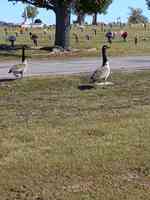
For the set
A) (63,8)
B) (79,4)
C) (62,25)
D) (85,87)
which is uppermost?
(79,4)

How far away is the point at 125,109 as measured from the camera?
12258 millimetres

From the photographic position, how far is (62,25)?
40.8m

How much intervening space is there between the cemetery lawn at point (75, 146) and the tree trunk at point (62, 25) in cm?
2619

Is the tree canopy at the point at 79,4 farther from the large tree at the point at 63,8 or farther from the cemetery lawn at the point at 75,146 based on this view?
the cemetery lawn at the point at 75,146

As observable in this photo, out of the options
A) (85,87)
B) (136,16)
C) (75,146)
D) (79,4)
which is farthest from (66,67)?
(136,16)

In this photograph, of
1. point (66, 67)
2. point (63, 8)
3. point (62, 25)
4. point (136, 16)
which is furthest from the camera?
point (136, 16)

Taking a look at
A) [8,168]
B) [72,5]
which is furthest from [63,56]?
[8,168]

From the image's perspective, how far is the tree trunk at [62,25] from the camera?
40594 mm

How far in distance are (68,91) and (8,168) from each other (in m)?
8.24

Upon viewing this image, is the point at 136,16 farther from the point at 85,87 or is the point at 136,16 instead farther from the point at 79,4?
the point at 85,87

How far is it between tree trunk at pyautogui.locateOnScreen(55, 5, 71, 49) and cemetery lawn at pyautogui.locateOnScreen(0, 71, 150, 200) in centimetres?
2619

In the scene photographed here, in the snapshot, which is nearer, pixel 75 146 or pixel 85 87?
pixel 75 146

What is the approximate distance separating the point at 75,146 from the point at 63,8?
3240 cm

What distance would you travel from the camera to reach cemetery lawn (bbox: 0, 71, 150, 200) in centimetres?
691
